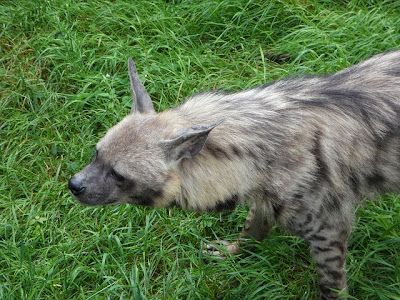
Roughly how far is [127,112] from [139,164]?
193 centimetres

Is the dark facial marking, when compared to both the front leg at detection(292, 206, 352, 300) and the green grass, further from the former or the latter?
the front leg at detection(292, 206, 352, 300)

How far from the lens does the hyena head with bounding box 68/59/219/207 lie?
3.83m

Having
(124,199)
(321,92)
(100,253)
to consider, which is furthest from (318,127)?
(100,253)

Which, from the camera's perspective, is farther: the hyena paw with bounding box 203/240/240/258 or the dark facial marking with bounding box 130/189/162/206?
the hyena paw with bounding box 203/240/240/258

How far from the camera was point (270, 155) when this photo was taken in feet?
12.8

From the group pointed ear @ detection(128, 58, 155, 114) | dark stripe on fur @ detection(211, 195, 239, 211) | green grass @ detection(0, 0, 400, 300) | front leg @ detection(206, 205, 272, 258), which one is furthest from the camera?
front leg @ detection(206, 205, 272, 258)

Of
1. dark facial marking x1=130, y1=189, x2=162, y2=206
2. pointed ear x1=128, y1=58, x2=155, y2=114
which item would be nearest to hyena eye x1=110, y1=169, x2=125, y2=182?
dark facial marking x1=130, y1=189, x2=162, y2=206

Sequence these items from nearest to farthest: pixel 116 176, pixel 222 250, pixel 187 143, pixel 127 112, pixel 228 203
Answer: pixel 187 143, pixel 116 176, pixel 228 203, pixel 222 250, pixel 127 112

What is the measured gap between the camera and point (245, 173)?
12.8ft

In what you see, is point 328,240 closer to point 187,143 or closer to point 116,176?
point 187,143

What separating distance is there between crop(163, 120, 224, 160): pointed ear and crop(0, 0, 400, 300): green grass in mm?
1019

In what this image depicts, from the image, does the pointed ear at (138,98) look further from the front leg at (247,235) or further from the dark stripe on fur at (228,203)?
the front leg at (247,235)

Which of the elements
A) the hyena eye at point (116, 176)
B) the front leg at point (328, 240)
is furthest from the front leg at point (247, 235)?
the hyena eye at point (116, 176)

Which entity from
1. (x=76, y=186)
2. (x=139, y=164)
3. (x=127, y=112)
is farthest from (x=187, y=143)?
(x=127, y=112)
